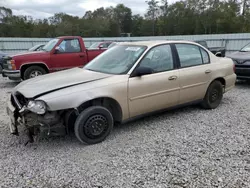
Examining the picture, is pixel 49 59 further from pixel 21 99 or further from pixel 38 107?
pixel 38 107

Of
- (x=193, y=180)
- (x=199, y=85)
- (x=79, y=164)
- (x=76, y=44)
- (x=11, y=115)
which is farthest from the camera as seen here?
(x=76, y=44)

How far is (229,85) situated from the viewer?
16.8 feet

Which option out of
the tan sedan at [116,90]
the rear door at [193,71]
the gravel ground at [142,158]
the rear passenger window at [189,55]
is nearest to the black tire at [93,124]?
the tan sedan at [116,90]

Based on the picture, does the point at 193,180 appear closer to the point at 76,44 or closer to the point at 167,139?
the point at 167,139

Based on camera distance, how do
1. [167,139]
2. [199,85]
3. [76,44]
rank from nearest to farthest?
[167,139] < [199,85] < [76,44]

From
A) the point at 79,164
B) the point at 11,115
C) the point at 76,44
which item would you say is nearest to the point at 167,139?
the point at 79,164

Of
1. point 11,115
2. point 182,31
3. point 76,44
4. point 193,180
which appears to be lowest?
point 193,180

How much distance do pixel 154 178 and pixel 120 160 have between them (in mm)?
574

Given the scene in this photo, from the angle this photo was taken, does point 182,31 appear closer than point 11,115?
No

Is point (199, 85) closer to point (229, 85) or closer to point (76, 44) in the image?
point (229, 85)

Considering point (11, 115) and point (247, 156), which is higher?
point (11, 115)

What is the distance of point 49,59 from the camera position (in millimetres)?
7652

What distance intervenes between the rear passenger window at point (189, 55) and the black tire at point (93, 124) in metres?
1.93

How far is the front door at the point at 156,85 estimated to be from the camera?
3648mm
